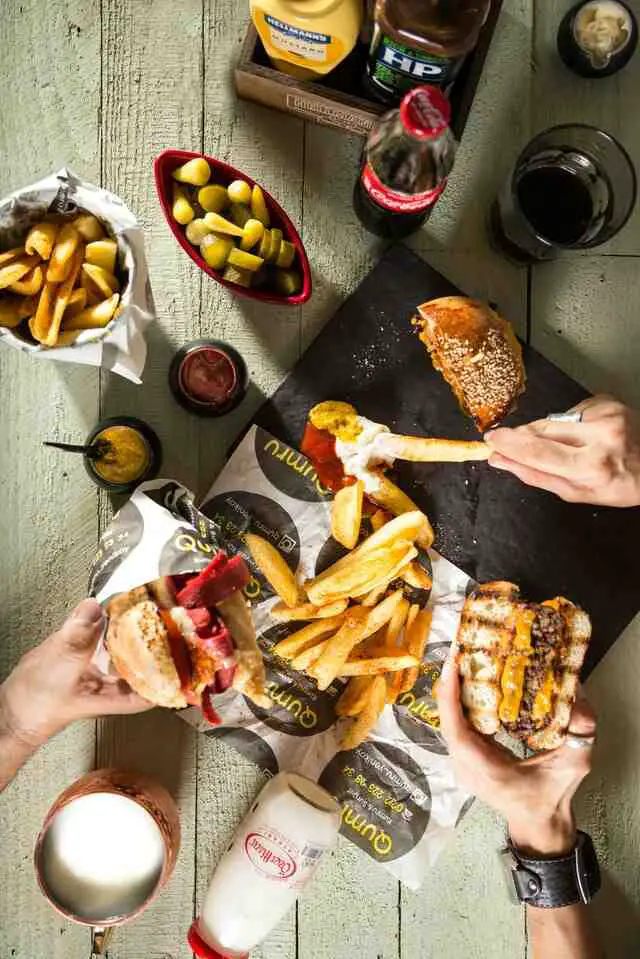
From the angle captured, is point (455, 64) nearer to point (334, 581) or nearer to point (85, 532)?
point (334, 581)

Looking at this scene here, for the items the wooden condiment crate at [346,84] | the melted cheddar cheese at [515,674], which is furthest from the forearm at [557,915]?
A: the wooden condiment crate at [346,84]

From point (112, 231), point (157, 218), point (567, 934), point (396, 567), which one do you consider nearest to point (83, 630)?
point (396, 567)

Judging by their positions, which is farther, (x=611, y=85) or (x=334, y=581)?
(x=611, y=85)

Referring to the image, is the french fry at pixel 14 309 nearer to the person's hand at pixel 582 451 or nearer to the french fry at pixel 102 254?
the french fry at pixel 102 254

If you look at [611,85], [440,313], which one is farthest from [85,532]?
[611,85]

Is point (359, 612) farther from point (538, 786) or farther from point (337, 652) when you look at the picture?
point (538, 786)

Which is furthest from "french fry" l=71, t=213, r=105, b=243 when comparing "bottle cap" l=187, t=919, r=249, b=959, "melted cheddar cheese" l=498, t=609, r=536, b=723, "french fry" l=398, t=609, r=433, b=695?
"bottle cap" l=187, t=919, r=249, b=959
